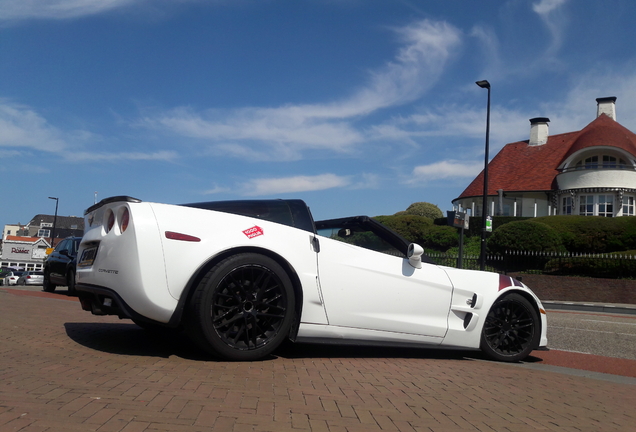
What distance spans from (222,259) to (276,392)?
109 centimetres

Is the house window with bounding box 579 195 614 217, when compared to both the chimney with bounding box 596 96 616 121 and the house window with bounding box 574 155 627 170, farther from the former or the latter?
the chimney with bounding box 596 96 616 121

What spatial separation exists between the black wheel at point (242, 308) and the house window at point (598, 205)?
122 feet

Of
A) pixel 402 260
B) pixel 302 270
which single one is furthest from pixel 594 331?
pixel 302 270

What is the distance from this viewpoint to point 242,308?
13.1ft

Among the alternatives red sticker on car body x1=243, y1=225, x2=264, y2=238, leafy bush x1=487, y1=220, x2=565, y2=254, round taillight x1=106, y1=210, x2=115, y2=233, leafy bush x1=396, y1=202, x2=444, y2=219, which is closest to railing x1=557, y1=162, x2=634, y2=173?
leafy bush x1=487, y1=220, x2=565, y2=254

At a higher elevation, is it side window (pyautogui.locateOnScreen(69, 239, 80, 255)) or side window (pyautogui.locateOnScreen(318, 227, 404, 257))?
side window (pyautogui.locateOnScreen(318, 227, 404, 257))

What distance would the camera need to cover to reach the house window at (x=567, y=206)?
38.3 m

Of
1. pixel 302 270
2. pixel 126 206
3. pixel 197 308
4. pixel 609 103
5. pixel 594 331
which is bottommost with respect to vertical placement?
pixel 594 331

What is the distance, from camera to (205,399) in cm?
306

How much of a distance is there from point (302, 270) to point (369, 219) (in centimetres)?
108

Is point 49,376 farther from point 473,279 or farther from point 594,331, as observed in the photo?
point 594,331

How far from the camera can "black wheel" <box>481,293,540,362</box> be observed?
530cm

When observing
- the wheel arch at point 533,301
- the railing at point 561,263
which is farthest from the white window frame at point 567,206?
the wheel arch at point 533,301

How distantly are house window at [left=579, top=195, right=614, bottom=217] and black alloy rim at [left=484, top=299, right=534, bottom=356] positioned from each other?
34999 millimetres
